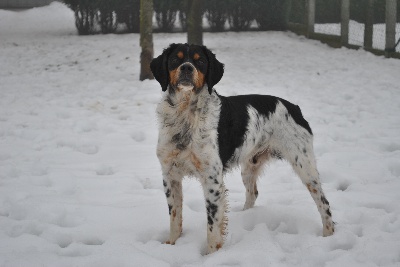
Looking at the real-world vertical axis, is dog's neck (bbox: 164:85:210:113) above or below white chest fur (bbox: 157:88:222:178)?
above

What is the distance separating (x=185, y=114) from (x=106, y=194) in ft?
4.88

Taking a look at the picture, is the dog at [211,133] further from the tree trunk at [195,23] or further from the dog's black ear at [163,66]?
the tree trunk at [195,23]

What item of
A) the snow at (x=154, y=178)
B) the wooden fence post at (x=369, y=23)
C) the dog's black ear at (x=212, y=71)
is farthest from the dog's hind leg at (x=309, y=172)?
the wooden fence post at (x=369, y=23)

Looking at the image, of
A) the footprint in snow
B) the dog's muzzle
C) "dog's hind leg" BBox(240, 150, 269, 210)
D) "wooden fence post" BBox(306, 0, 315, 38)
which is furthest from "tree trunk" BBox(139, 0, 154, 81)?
"wooden fence post" BBox(306, 0, 315, 38)

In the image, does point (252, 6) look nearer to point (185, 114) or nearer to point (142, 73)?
point (142, 73)

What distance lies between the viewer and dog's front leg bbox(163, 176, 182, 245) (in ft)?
11.8

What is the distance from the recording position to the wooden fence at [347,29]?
1003 centimetres

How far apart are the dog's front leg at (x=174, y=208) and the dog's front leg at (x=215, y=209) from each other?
318 millimetres

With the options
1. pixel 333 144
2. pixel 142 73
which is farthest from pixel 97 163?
pixel 142 73

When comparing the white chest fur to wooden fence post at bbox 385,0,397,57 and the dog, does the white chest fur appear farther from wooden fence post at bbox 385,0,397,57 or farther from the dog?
wooden fence post at bbox 385,0,397,57

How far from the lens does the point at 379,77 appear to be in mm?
9023

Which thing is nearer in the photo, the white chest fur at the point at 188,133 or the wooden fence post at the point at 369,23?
the white chest fur at the point at 188,133

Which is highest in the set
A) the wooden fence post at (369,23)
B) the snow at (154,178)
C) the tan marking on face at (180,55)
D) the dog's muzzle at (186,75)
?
the wooden fence post at (369,23)

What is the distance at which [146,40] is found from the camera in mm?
9320
